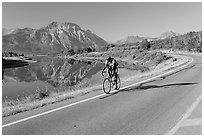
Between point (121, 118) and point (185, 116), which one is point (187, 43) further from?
point (121, 118)

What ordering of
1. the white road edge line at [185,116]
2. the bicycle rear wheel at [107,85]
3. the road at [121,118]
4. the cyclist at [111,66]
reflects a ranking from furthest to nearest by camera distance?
the cyclist at [111,66] → the bicycle rear wheel at [107,85] → the road at [121,118] → the white road edge line at [185,116]

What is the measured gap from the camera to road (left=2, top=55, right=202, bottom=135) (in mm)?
6789

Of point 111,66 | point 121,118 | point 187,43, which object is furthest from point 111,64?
point 187,43

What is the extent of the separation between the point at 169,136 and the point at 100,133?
60.6 inches

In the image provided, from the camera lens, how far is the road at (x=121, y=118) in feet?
22.3

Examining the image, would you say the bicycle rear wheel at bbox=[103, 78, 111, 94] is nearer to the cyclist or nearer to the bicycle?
the bicycle

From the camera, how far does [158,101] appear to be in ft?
34.0

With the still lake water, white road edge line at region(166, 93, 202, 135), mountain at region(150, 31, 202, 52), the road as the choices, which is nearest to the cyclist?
the road

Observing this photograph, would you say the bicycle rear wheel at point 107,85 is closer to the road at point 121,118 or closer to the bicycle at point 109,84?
the bicycle at point 109,84

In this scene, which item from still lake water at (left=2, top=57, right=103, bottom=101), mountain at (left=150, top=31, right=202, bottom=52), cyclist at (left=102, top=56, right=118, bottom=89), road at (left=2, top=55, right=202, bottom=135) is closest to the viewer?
road at (left=2, top=55, right=202, bottom=135)

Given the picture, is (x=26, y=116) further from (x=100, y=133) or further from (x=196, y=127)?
(x=196, y=127)

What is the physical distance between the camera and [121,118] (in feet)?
26.0

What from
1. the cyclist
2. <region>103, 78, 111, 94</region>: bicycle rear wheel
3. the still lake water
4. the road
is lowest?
the still lake water

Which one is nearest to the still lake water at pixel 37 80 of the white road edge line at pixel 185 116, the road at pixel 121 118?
the road at pixel 121 118
